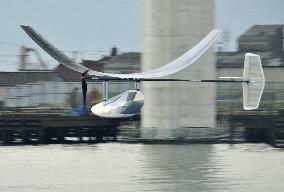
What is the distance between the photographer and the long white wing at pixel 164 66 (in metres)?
37.1

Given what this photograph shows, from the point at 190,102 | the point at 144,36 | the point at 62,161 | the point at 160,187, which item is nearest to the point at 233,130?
the point at 190,102

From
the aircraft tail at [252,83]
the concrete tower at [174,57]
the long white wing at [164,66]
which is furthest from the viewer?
the aircraft tail at [252,83]

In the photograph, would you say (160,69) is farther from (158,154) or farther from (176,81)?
(158,154)

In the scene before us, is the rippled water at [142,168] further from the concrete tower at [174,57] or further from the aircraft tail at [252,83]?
the aircraft tail at [252,83]

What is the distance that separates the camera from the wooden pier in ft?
141

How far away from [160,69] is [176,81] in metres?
1.43

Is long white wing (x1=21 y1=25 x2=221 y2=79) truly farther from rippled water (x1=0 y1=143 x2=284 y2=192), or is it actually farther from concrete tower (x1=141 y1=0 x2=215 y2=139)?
rippled water (x1=0 y1=143 x2=284 y2=192)

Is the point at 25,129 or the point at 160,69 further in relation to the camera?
the point at 25,129

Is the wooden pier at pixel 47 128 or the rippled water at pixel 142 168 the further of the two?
the wooden pier at pixel 47 128

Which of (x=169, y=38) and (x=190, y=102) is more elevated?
(x=169, y=38)

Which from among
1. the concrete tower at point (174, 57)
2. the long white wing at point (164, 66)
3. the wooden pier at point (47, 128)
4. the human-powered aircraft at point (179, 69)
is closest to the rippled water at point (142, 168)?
the concrete tower at point (174, 57)

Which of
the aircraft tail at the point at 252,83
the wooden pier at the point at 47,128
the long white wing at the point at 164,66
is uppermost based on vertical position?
the long white wing at the point at 164,66

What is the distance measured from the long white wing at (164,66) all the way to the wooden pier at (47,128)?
402 cm

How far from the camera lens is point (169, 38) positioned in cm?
4109
